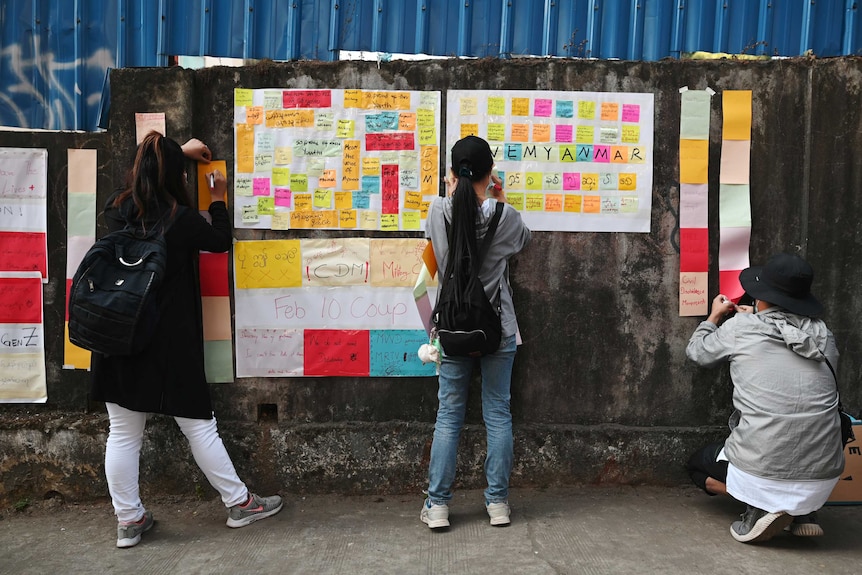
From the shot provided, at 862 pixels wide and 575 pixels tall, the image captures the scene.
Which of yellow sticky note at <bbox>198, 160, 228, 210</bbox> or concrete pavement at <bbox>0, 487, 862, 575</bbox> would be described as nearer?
concrete pavement at <bbox>0, 487, 862, 575</bbox>

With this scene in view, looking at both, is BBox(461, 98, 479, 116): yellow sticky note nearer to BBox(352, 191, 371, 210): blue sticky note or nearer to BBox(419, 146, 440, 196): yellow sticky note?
BBox(419, 146, 440, 196): yellow sticky note

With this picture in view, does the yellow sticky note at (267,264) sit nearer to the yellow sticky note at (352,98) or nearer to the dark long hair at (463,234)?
the yellow sticky note at (352,98)

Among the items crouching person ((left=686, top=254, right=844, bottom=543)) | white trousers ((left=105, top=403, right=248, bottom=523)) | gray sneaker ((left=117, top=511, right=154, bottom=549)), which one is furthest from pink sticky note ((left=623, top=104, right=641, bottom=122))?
gray sneaker ((left=117, top=511, right=154, bottom=549))

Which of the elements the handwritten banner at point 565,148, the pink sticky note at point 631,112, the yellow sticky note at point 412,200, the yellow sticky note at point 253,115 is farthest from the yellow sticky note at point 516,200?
the yellow sticky note at point 253,115

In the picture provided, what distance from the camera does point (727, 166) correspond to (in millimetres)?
4059

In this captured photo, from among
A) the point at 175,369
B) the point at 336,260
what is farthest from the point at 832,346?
the point at 175,369

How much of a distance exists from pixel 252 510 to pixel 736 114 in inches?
138

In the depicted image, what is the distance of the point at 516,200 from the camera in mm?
4047

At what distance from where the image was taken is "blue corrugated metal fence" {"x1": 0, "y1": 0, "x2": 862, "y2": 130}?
13.7 feet

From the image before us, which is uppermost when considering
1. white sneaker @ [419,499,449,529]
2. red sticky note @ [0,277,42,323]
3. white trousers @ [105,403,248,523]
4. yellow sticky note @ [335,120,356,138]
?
yellow sticky note @ [335,120,356,138]

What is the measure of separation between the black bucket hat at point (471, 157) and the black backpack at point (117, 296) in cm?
151

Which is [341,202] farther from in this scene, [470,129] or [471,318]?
[471,318]

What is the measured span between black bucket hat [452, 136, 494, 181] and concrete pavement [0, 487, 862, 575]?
6.06ft

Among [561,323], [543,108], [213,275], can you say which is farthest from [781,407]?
[213,275]
